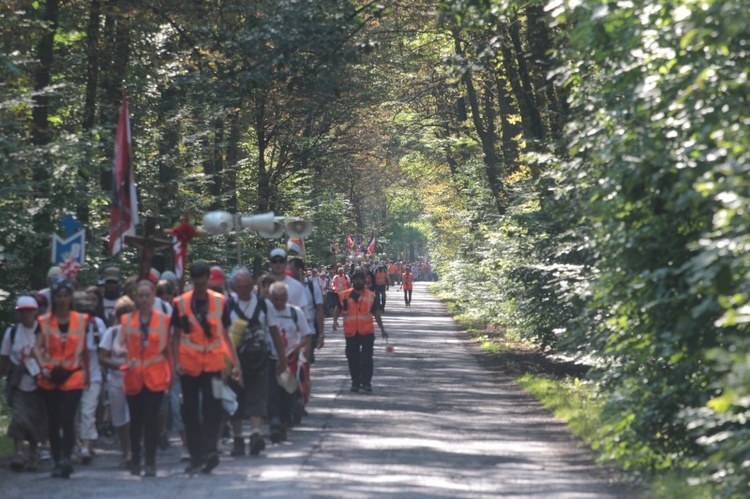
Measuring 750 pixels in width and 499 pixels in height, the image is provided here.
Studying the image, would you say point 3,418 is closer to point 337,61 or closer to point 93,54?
point 337,61

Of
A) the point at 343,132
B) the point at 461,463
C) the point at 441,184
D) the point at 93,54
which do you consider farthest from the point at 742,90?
the point at 441,184

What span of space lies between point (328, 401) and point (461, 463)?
6132 mm

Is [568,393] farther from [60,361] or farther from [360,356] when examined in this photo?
[60,361]

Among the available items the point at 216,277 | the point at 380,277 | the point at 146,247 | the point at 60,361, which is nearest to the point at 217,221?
the point at 216,277

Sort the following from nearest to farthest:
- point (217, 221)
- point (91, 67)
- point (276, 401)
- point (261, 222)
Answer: point (276, 401) → point (217, 221) → point (261, 222) → point (91, 67)

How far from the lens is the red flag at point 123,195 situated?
1408 cm

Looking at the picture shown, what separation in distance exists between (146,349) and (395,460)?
2.48 metres

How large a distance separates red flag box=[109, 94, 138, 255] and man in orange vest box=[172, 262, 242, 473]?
10.3ft

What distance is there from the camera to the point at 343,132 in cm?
4584

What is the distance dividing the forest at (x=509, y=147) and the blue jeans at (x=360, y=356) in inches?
110

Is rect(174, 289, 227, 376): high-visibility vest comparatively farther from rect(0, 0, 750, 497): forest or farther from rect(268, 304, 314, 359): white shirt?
rect(0, 0, 750, 497): forest

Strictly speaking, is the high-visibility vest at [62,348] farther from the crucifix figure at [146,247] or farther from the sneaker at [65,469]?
the crucifix figure at [146,247]

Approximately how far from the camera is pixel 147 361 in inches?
437

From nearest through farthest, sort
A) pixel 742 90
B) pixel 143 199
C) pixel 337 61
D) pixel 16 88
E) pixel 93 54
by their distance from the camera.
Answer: pixel 742 90, pixel 16 88, pixel 337 61, pixel 93 54, pixel 143 199
